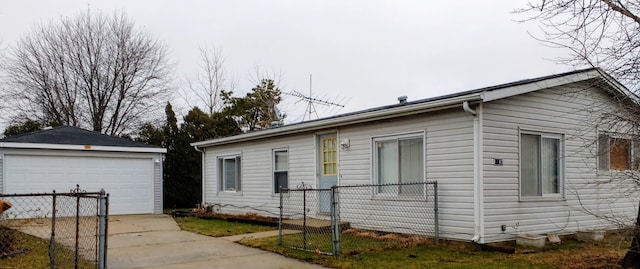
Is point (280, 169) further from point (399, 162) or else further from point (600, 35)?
point (600, 35)

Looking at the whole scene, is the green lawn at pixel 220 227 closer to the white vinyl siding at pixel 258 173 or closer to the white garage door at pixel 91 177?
the white vinyl siding at pixel 258 173

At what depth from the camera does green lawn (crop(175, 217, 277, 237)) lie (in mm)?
10753

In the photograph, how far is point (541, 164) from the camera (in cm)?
923

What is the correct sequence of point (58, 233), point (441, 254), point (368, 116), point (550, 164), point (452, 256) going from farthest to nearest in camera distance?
point (58, 233), point (368, 116), point (550, 164), point (441, 254), point (452, 256)

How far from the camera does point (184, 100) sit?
29.4 metres

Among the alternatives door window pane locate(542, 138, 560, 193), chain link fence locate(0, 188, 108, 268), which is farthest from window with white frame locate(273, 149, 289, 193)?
door window pane locate(542, 138, 560, 193)

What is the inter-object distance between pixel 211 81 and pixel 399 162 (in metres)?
22.1

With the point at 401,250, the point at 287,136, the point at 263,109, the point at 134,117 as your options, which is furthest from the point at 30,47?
the point at 401,250

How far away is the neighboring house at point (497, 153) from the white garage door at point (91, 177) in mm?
7210

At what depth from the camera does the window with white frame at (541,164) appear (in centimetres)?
898

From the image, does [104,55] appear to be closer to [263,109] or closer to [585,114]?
[263,109]

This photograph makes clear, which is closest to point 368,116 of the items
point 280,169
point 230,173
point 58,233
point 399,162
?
point 399,162

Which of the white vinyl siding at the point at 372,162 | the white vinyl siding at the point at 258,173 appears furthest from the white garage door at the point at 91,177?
the white vinyl siding at the point at 372,162

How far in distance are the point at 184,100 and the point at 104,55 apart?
5353mm
